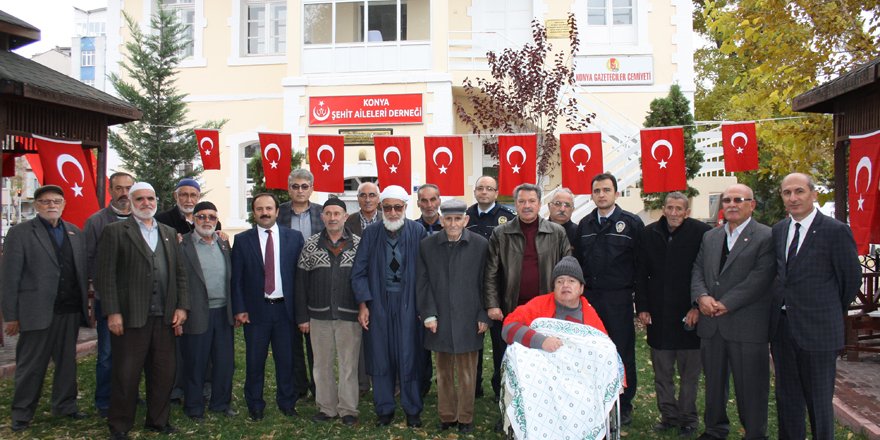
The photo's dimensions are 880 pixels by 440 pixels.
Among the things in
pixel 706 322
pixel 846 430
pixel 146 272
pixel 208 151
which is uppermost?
pixel 208 151

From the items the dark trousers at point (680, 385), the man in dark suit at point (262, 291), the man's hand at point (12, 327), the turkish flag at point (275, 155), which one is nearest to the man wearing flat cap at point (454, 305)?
the man in dark suit at point (262, 291)

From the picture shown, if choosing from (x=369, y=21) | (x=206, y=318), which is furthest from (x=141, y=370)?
(x=369, y=21)

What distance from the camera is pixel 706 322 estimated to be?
5.49 metres

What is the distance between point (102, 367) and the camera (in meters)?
6.42

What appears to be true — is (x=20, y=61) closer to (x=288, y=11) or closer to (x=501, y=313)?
(x=501, y=313)

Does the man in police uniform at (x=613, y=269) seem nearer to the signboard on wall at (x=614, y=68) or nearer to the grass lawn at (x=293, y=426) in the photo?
the grass lawn at (x=293, y=426)

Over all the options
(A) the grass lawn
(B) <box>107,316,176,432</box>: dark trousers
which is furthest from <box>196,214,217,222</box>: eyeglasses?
(A) the grass lawn

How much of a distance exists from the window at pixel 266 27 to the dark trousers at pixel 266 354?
43.2ft

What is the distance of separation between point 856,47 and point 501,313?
24.3 ft

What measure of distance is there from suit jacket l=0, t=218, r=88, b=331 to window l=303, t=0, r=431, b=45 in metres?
12.3

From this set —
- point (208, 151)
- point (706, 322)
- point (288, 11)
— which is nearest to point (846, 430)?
point (706, 322)

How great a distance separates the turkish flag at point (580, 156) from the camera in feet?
34.1

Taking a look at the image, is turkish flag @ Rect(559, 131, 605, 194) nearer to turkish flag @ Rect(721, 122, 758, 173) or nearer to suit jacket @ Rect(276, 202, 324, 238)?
turkish flag @ Rect(721, 122, 758, 173)

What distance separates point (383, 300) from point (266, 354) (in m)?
1.21
